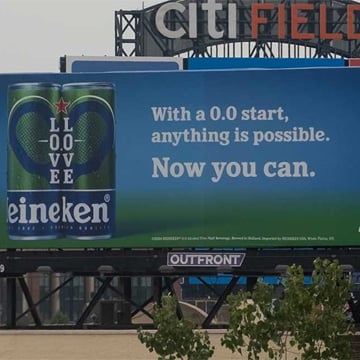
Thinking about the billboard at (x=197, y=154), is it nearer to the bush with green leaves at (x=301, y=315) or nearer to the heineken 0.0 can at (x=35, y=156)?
the heineken 0.0 can at (x=35, y=156)

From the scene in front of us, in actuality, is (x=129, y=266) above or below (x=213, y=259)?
below

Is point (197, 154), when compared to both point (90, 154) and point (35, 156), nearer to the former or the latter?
point (90, 154)

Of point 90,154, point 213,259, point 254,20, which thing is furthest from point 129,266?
point 254,20

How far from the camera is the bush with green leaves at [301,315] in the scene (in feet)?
42.9

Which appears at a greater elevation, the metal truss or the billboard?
the billboard

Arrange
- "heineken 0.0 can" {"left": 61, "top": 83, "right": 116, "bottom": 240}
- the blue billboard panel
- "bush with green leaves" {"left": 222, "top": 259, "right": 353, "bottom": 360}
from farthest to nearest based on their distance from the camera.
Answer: the blue billboard panel → "heineken 0.0 can" {"left": 61, "top": 83, "right": 116, "bottom": 240} → "bush with green leaves" {"left": 222, "top": 259, "right": 353, "bottom": 360}

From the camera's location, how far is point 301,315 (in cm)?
1320

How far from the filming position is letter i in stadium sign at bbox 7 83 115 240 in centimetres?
1917

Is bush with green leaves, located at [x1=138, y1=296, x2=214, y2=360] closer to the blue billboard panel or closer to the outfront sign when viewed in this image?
the outfront sign

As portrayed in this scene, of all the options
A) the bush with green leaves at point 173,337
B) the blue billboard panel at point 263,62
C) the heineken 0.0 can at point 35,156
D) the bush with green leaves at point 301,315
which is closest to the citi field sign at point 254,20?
the blue billboard panel at point 263,62

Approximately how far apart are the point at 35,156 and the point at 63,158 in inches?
18.8

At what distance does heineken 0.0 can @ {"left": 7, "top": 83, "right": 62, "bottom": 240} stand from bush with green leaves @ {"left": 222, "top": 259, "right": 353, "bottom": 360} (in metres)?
6.68

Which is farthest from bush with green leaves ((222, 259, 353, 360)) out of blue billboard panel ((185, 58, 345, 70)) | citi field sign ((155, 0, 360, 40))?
citi field sign ((155, 0, 360, 40))

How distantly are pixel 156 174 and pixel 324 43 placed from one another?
4286 cm
